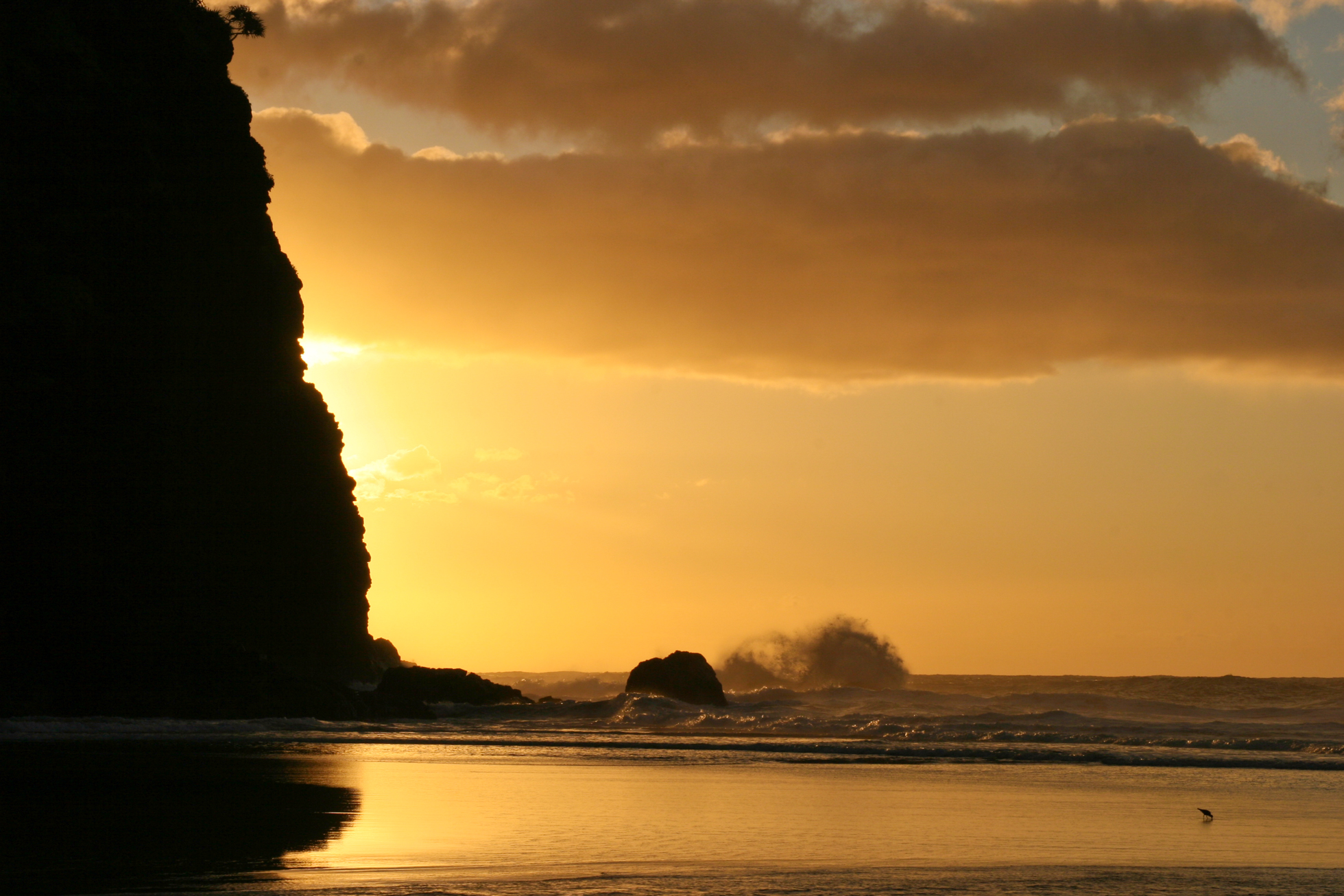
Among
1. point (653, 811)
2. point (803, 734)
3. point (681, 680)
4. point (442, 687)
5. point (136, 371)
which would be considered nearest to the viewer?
point (653, 811)

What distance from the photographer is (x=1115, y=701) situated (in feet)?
179

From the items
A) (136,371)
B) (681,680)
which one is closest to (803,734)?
(681,680)

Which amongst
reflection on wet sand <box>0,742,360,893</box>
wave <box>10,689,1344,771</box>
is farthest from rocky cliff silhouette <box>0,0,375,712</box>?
reflection on wet sand <box>0,742,360,893</box>

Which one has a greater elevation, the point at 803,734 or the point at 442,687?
the point at 442,687

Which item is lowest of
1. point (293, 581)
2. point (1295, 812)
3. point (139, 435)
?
point (1295, 812)

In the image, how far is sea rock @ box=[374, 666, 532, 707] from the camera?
55.7 m

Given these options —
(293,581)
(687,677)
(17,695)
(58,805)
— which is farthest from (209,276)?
(58,805)

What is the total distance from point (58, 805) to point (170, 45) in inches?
1325

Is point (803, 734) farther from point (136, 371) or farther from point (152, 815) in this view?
point (152, 815)

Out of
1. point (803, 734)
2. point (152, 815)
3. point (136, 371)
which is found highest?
point (136, 371)

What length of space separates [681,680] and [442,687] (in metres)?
11.8

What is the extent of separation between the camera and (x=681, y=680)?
183ft

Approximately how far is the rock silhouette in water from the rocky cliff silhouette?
15363mm

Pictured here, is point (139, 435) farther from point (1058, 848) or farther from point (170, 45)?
point (1058, 848)
